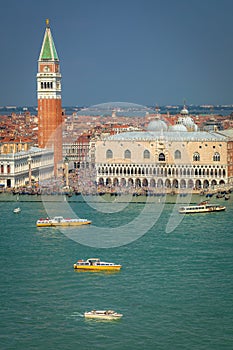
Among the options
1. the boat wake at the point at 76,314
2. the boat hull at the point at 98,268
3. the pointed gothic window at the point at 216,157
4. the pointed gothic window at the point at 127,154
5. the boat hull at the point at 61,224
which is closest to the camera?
the boat wake at the point at 76,314

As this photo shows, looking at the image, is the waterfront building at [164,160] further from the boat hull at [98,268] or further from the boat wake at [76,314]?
the boat wake at [76,314]

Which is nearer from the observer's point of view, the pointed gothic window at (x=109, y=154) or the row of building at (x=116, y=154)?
the row of building at (x=116, y=154)

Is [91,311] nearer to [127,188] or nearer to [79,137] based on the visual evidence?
[127,188]

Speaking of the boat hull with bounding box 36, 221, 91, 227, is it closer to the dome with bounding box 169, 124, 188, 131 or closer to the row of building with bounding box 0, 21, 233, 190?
the row of building with bounding box 0, 21, 233, 190

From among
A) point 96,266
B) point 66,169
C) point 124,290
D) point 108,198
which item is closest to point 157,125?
point 66,169

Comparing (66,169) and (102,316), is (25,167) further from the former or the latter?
(102,316)

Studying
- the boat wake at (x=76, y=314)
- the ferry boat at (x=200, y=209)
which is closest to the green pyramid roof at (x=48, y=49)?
the ferry boat at (x=200, y=209)

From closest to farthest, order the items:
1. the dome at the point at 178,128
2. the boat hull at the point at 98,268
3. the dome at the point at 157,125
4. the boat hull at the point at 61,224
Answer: the boat hull at the point at 98,268 → the boat hull at the point at 61,224 → the dome at the point at 157,125 → the dome at the point at 178,128
